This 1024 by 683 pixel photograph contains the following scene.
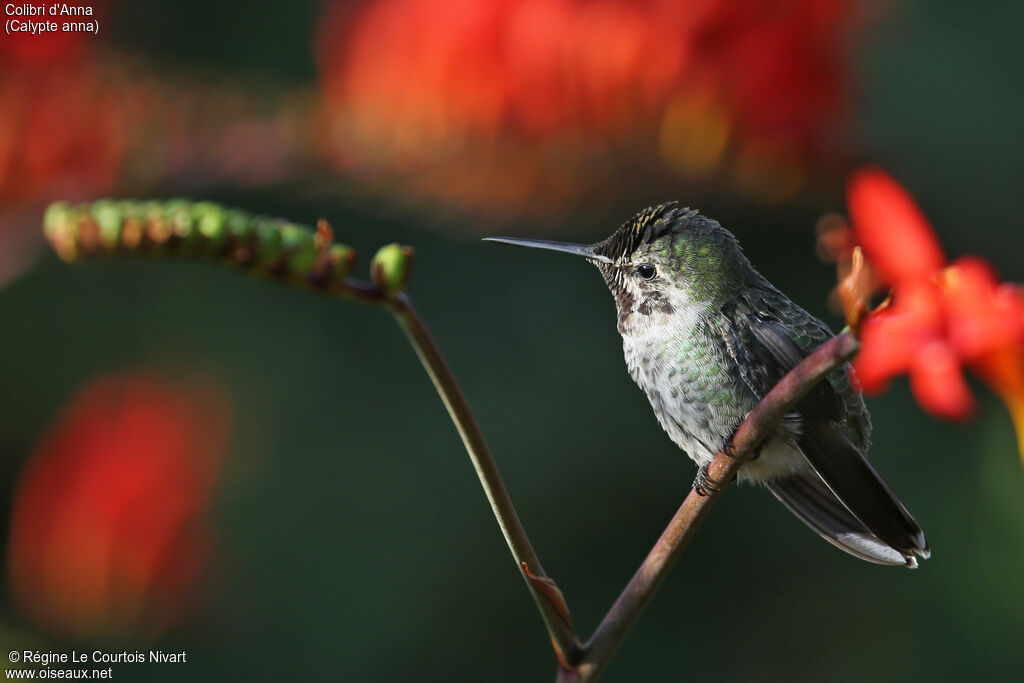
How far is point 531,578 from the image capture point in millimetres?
569

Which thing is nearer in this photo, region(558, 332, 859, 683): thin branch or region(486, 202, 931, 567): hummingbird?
region(558, 332, 859, 683): thin branch

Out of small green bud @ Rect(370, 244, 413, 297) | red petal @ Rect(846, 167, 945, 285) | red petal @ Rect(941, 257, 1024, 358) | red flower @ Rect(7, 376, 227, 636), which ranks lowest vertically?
red flower @ Rect(7, 376, 227, 636)

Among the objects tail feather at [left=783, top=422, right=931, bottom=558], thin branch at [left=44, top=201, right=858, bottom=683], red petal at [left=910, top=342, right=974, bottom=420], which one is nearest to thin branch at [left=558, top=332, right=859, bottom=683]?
thin branch at [left=44, top=201, right=858, bottom=683]

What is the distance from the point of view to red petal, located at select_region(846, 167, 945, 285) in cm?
45

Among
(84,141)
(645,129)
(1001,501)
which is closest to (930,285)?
(1001,501)

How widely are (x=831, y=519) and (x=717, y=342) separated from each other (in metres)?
0.17

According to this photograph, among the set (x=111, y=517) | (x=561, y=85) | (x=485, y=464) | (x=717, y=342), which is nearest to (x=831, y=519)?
(x=717, y=342)

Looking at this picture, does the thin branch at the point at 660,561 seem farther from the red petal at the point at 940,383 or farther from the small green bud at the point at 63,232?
the small green bud at the point at 63,232

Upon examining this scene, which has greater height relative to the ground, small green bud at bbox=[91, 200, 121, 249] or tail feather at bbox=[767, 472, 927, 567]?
small green bud at bbox=[91, 200, 121, 249]

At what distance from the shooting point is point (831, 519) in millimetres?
919

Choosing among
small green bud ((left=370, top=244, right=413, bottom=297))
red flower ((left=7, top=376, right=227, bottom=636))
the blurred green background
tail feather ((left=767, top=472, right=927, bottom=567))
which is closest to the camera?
small green bud ((left=370, top=244, right=413, bottom=297))

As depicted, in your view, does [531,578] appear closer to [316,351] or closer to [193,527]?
[193,527]

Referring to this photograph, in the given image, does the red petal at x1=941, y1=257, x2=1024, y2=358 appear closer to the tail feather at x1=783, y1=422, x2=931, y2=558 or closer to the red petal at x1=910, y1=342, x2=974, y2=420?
the red petal at x1=910, y1=342, x2=974, y2=420

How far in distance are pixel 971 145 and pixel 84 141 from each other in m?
1.87
